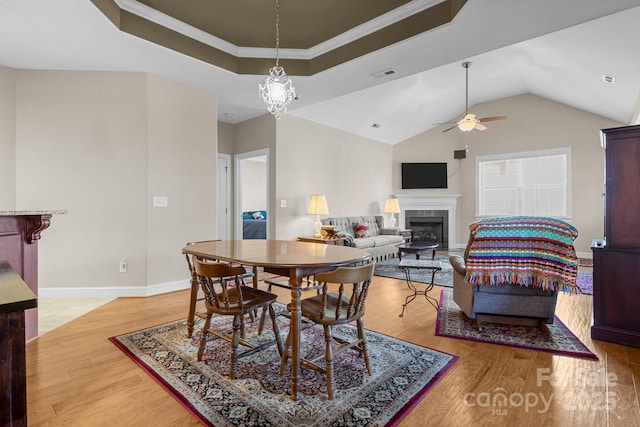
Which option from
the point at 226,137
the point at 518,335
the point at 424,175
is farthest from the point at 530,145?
the point at 226,137

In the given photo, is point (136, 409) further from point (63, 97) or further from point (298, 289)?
point (63, 97)

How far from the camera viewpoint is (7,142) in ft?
11.8

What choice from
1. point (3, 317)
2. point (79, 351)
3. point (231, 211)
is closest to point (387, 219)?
point (231, 211)

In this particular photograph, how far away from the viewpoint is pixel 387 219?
8281 mm

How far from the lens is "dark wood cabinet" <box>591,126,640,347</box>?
97.0 inches

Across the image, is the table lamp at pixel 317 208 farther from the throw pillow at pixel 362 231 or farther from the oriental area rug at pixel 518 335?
the oriental area rug at pixel 518 335

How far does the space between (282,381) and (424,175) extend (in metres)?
7.44

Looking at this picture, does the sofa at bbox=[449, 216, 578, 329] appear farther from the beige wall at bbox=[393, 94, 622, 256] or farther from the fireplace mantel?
the fireplace mantel

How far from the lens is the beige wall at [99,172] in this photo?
370 centimetres

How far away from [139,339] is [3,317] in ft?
5.89

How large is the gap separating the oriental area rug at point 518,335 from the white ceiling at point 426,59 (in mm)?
2666

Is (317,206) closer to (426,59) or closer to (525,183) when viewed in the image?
(426,59)

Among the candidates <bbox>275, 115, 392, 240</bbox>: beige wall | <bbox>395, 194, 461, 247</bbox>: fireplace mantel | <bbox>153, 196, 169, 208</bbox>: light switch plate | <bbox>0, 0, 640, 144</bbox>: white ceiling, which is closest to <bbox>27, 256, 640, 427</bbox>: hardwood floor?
<bbox>153, 196, 169, 208</bbox>: light switch plate

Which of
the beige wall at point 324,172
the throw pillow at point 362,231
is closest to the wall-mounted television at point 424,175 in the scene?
the beige wall at point 324,172
